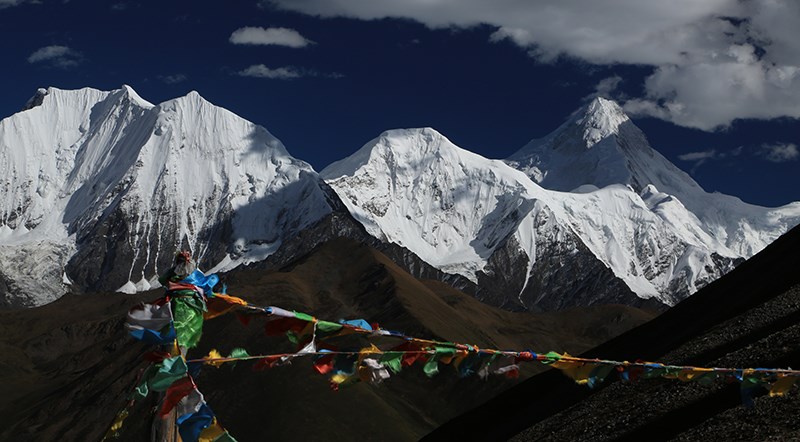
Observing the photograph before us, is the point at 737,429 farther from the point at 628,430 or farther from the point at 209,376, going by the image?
the point at 209,376

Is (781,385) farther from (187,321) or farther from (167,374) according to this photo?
(167,374)

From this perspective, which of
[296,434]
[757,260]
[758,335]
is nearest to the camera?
[758,335]

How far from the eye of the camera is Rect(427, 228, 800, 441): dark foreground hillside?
105 ft

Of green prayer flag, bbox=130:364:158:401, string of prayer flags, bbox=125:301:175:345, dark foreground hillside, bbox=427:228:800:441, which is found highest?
string of prayer flags, bbox=125:301:175:345

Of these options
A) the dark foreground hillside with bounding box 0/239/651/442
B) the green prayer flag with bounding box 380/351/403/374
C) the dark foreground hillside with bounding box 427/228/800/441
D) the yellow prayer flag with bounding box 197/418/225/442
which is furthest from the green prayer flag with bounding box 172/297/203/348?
the dark foreground hillside with bounding box 0/239/651/442

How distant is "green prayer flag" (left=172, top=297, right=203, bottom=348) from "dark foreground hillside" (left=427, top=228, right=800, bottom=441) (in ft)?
59.9

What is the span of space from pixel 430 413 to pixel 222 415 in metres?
29.8

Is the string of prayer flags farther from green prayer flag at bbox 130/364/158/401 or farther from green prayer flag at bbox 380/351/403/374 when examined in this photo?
green prayer flag at bbox 380/351/403/374

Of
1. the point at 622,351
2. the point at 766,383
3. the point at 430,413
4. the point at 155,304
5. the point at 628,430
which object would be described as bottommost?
the point at 430,413

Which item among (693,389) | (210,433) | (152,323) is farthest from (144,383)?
(693,389)

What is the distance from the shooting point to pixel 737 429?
99.2 ft

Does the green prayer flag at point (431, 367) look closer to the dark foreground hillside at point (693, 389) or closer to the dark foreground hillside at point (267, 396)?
the dark foreground hillside at point (693, 389)

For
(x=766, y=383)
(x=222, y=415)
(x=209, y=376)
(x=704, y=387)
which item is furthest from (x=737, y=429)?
(x=209, y=376)

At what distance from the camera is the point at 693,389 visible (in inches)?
1500
